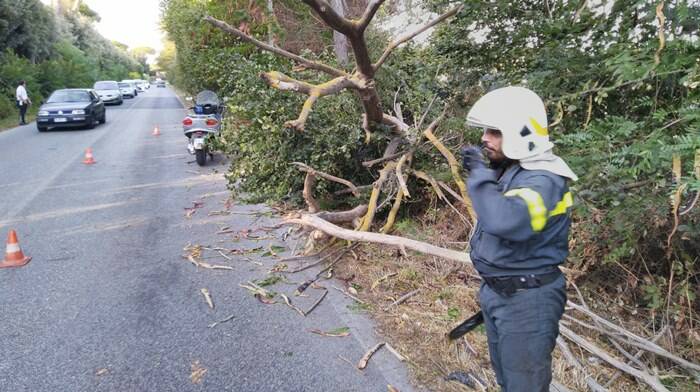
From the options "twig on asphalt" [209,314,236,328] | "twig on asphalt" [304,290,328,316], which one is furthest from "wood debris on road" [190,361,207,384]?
"twig on asphalt" [304,290,328,316]

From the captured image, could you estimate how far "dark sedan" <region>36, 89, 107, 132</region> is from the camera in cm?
1767

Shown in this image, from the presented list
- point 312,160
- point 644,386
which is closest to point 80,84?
point 312,160

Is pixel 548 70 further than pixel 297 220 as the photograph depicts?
No

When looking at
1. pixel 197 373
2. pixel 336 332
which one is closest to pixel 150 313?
pixel 197 373

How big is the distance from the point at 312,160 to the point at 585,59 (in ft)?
11.4

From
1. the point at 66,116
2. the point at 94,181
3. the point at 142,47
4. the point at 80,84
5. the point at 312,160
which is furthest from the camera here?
the point at 142,47

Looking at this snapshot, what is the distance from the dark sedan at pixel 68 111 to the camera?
17.7 metres

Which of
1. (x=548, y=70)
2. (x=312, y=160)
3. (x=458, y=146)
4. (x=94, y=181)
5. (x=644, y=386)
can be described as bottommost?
(x=94, y=181)

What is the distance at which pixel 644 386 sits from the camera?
10.3 feet

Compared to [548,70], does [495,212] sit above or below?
below

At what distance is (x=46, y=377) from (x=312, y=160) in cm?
393

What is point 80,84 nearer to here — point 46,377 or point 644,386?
point 46,377

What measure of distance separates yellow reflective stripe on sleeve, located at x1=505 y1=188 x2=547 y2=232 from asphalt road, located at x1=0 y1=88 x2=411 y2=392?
1.71m

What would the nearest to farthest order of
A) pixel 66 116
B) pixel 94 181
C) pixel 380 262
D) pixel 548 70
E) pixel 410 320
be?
pixel 410 320 → pixel 548 70 → pixel 380 262 → pixel 94 181 → pixel 66 116
